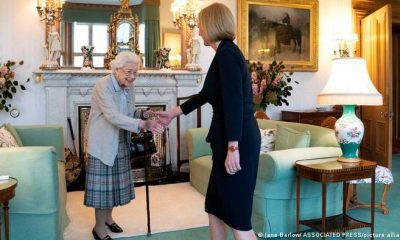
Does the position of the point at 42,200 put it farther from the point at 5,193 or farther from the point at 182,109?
the point at 182,109

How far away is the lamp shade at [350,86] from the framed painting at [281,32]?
9.39 feet

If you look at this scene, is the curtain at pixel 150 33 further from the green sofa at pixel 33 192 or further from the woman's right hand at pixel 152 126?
the green sofa at pixel 33 192

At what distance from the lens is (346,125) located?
109 inches

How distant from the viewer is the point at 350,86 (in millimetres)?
2785

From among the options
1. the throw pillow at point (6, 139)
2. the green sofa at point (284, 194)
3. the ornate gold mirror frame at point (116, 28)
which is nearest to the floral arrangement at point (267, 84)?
the ornate gold mirror frame at point (116, 28)

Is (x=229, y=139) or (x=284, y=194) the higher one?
(x=229, y=139)

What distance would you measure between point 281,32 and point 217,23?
14.0 feet

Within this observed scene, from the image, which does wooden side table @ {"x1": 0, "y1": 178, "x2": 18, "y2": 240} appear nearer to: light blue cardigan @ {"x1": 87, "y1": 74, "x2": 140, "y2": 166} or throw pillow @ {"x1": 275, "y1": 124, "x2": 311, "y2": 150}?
light blue cardigan @ {"x1": 87, "y1": 74, "x2": 140, "y2": 166}

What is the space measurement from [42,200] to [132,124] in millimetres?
725

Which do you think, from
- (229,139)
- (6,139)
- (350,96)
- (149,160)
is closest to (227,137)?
(229,139)

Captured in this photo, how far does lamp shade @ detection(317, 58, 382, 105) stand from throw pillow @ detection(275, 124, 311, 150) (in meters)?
0.42

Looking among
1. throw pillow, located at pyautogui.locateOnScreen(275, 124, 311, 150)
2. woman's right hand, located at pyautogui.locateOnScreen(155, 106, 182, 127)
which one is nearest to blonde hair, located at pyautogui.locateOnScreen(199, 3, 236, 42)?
woman's right hand, located at pyautogui.locateOnScreen(155, 106, 182, 127)

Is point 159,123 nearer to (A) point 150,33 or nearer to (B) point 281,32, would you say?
(A) point 150,33

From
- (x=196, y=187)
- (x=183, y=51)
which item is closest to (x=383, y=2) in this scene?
(x=183, y=51)
